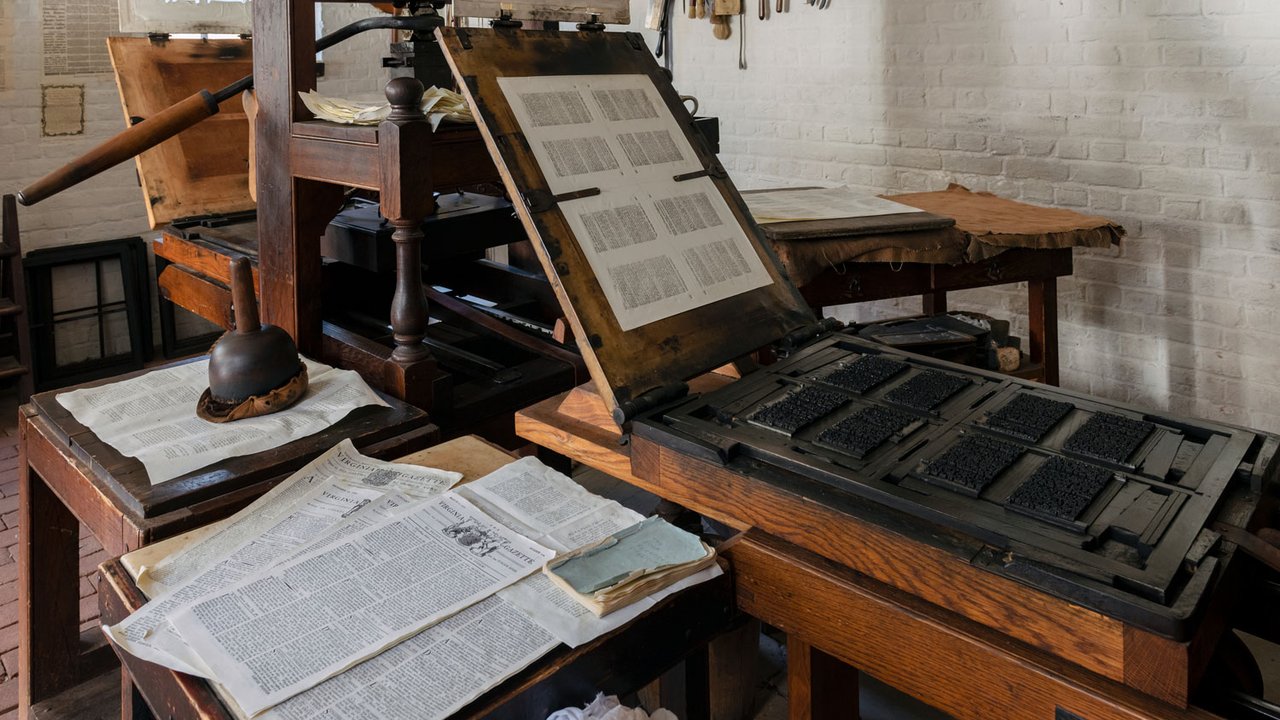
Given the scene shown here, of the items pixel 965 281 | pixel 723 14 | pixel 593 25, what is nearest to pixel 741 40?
pixel 723 14

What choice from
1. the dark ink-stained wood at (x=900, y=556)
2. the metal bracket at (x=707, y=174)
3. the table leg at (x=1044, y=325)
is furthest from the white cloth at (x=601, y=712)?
the table leg at (x=1044, y=325)

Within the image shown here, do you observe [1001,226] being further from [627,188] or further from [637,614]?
[637,614]

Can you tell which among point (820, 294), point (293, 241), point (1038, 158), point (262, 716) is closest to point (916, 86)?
point (1038, 158)

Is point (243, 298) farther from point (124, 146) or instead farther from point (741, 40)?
point (741, 40)

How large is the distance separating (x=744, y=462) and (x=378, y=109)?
1.17 metres

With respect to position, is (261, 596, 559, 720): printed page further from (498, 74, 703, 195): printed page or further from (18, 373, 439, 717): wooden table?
(498, 74, 703, 195): printed page

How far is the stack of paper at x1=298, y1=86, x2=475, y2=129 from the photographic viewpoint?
2.07 meters

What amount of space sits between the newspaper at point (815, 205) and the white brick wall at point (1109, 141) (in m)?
1.20

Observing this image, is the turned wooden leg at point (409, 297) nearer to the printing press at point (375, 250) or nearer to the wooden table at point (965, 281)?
the printing press at point (375, 250)

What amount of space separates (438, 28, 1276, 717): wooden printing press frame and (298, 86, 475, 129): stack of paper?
0.23 metres

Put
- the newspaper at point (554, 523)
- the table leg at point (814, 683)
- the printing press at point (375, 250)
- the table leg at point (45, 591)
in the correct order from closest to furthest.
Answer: the newspaper at point (554, 523) → the table leg at point (814, 683) → the table leg at point (45, 591) → the printing press at point (375, 250)

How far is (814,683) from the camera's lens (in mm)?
1481

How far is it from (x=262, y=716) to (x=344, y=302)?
1.93m

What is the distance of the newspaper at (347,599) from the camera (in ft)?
3.97
